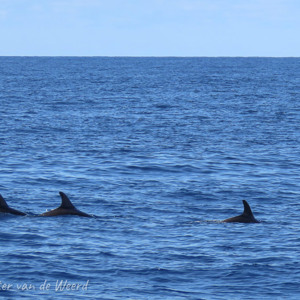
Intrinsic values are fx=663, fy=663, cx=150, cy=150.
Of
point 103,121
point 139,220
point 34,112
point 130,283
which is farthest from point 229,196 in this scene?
point 34,112

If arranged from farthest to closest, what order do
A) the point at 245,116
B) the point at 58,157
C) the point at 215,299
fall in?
the point at 245,116
the point at 58,157
the point at 215,299

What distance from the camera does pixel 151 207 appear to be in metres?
24.9

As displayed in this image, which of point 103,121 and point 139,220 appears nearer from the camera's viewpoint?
point 139,220

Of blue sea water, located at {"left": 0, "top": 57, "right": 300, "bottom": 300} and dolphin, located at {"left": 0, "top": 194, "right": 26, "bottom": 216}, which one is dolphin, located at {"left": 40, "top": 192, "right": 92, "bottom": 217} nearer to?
blue sea water, located at {"left": 0, "top": 57, "right": 300, "bottom": 300}

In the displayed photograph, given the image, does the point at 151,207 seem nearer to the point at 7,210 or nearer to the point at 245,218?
the point at 245,218

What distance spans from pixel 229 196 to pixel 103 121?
93.5ft

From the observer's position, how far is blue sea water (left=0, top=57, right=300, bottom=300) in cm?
1670

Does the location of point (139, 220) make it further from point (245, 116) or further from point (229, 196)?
point (245, 116)

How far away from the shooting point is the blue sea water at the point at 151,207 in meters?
16.7

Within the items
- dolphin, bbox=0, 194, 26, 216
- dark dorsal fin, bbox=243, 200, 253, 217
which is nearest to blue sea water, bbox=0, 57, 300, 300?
dolphin, bbox=0, 194, 26, 216

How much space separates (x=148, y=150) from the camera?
3825 cm

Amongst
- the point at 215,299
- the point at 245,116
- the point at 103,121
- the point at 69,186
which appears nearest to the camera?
the point at 215,299

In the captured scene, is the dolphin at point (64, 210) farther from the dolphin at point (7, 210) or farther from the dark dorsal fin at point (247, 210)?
the dark dorsal fin at point (247, 210)

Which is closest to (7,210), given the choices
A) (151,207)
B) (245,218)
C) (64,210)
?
(64,210)
